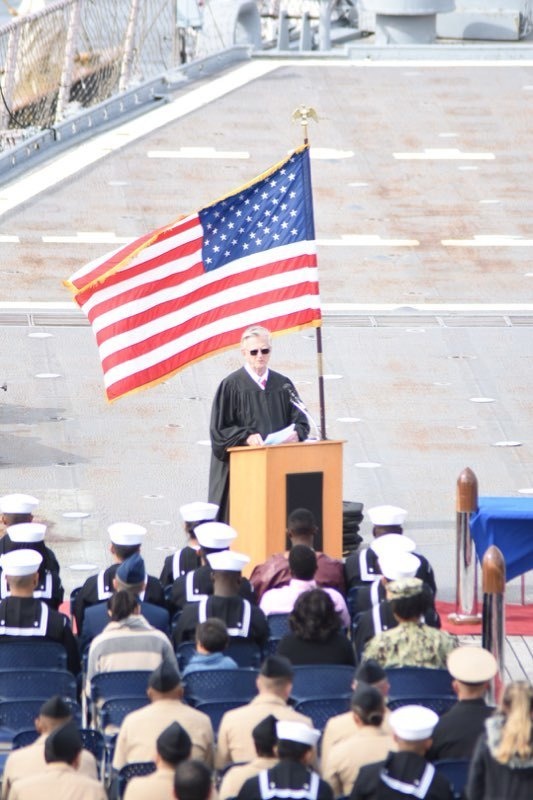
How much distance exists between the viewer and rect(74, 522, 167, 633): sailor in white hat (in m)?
9.70

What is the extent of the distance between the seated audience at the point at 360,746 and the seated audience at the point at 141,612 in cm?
204

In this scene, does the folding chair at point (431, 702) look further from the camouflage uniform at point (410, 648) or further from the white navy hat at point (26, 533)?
the white navy hat at point (26, 533)

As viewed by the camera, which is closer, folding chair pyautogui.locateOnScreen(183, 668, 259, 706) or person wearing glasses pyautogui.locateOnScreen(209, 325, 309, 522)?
folding chair pyautogui.locateOnScreen(183, 668, 259, 706)

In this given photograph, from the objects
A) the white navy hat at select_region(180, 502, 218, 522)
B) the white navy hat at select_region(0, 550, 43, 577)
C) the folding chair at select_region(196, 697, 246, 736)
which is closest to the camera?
the folding chair at select_region(196, 697, 246, 736)

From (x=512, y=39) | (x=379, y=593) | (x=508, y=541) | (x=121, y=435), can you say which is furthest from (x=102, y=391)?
(x=512, y=39)

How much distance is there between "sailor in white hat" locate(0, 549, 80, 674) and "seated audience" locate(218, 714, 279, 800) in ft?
6.96

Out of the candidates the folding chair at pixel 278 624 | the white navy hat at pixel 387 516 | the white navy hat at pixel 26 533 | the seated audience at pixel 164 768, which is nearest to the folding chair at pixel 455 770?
the seated audience at pixel 164 768

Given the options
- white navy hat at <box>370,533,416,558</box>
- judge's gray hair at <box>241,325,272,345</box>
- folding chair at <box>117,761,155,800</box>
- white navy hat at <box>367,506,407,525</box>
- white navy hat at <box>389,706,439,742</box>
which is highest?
judge's gray hair at <box>241,325,272,345</box>

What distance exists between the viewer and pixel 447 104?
29266 millimetres

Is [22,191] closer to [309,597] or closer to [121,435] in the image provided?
[121,435]

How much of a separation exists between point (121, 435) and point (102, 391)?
4.22 ft

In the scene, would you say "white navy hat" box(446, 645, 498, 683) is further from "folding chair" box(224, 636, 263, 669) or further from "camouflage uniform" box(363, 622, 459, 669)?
"folding chair" box(224, 636, 263, 669)

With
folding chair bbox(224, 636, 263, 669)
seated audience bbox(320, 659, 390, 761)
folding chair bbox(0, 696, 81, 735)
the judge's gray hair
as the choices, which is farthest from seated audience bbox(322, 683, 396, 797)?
the judge's gray hair

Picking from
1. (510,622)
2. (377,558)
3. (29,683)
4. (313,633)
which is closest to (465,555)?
(510,622)
